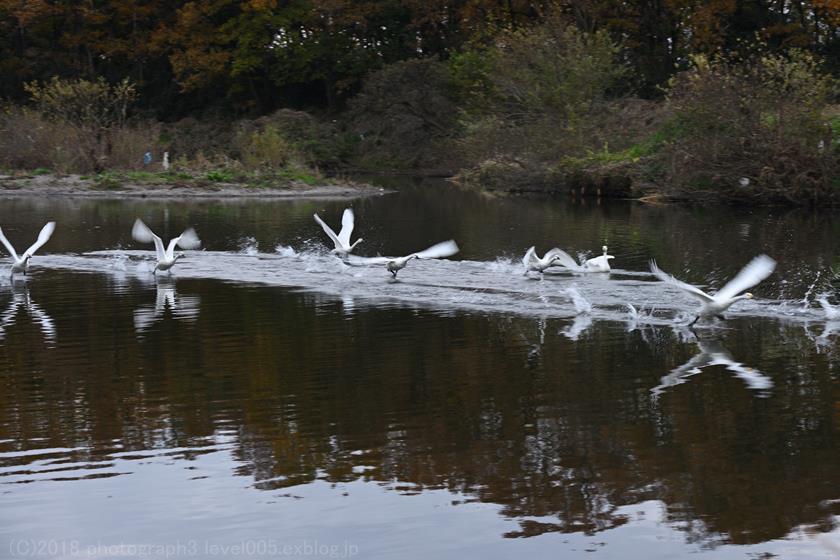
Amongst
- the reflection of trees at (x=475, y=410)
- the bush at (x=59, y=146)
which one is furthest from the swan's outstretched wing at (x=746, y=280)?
the bush at (x=59, y=146)

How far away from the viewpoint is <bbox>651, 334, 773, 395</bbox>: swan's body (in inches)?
466

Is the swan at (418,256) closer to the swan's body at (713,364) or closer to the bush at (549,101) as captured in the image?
the swan's body at (713,364)

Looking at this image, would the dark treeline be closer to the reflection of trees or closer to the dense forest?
the dense forest

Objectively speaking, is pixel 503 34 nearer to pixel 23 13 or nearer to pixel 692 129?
pixel 692 129

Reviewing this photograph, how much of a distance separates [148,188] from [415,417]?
35.7 m

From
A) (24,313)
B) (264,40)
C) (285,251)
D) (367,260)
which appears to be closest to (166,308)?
(24,313)

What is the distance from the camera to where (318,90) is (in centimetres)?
7175

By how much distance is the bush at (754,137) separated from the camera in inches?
1361

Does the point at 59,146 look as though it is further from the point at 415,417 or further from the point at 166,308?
the point at 415,417

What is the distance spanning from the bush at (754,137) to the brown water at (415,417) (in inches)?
571

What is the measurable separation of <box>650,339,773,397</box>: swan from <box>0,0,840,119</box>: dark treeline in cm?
4519

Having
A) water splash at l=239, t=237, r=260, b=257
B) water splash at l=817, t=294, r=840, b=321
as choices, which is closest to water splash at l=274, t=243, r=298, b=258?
water splash at l=239, t=237, r=260, b=257

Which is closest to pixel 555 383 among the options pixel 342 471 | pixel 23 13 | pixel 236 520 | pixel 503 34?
pixel 342 471

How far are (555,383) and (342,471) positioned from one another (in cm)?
349
